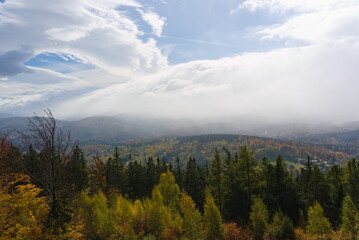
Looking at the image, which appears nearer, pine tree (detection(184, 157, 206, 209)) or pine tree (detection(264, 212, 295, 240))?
pine tree (detection(264, 212, 295, 240))

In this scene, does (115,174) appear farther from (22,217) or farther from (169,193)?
(22,217)

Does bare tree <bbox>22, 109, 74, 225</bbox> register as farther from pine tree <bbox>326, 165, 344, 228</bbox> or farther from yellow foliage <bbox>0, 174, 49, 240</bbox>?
pine tree <bbox>326, 165, 344, 228</bbox>

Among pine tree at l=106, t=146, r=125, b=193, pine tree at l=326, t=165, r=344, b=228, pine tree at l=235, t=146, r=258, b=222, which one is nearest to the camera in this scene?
pine tree at l=235, t=146, r=258, b=222

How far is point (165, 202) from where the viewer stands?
43.9 metres

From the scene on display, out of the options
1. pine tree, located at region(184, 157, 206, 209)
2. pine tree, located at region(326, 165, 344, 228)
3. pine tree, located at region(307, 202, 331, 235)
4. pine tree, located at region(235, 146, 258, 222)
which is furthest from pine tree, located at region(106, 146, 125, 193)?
pine tree, located at region(326, 165, 344, 228)

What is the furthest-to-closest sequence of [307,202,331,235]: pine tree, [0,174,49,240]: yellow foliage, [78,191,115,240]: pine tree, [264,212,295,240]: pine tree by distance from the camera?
[264,212,295,240]: pine tree → [78,191,115,240]: pine tree → [307,202,331,235]: pine tree → [0,174,49,240]: yellow foliage

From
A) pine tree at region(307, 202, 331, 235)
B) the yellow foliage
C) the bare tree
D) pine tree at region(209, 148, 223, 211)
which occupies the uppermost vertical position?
the bare tree

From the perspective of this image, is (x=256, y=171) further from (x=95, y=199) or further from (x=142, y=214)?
(x=95, y=199)

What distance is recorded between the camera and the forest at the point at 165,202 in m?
15.7

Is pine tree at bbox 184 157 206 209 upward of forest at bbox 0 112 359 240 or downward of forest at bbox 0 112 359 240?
downward

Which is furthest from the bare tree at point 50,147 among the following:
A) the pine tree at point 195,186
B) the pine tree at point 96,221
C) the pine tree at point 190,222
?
Answer: the pine tree at point 195,186

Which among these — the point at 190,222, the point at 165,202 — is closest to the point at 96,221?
the point at 190,222

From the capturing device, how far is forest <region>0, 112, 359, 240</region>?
15.7 m

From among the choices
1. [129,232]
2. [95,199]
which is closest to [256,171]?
[129,232]
